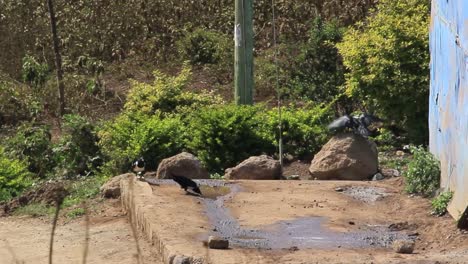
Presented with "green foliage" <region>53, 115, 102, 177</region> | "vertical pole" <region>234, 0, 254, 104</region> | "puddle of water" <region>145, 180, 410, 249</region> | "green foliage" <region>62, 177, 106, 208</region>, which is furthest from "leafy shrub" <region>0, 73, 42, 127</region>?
"puddle of water" <region>145, 180, 410, 249</region>

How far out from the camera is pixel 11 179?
12609 millimetres

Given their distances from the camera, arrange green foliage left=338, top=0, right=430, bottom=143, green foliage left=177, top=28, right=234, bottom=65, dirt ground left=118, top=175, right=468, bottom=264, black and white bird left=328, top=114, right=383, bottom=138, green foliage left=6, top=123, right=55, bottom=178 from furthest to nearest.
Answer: green foliage left=177, top=28, right=234, bottom=65 < green foliage left=6, top=123, right=55, bottom=178 < green foliage left=338, top=0, right=430, bottom=143 < black and white bird left=328, top=114, right=383, bottom=138 < dirt ground left=118, top=175, right=468, bottom=264

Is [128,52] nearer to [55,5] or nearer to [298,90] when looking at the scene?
[55,5]

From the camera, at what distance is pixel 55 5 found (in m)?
21.3

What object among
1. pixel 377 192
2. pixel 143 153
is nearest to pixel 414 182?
pixel 377 192

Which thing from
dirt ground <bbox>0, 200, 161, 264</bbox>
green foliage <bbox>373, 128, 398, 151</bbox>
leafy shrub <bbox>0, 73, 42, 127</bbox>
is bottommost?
dirt ground <bbox>0, 200, 161, 264</bbox>

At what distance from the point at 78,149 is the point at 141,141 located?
1255 mm

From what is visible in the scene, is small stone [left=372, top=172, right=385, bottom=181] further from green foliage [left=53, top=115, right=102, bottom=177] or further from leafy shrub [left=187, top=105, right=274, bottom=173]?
green foliage [left=53, top=115, right=102, bottom=177]

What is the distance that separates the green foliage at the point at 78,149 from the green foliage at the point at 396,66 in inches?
145

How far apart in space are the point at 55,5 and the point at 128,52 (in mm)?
2168

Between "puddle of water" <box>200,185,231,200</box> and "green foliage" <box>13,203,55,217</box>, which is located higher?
"puddle of water" <box>200,185,231,200</box>

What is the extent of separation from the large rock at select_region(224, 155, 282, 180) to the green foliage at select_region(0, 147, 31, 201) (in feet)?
8.79

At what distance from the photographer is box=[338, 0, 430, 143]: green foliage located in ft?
42.1

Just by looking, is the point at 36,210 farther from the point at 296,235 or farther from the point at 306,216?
the point at 296,235
